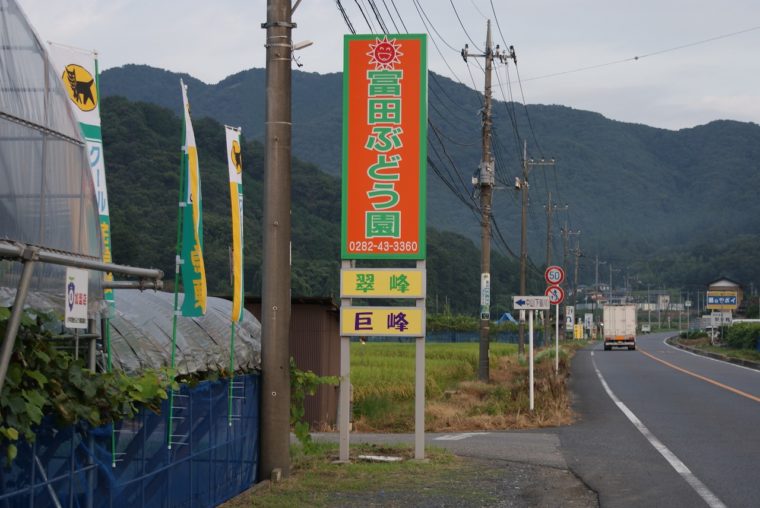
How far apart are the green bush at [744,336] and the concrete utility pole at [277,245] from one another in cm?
4796

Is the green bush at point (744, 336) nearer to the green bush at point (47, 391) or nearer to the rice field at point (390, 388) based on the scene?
the rice field at point (390, 388)

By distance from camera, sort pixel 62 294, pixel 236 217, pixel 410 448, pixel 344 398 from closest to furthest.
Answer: pixel 62 294, pixel 236 217, pixel 344 398, pixel 410 448

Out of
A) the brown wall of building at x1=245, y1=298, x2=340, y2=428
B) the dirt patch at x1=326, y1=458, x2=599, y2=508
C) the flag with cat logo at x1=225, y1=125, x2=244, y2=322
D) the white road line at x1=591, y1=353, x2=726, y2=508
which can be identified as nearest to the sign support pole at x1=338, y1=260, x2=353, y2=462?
the dirt patch at x1=326, y1=458, x2=599, y2=508

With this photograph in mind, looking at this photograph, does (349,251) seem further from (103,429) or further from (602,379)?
(602,379)

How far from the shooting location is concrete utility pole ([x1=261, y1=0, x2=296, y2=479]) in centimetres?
1129

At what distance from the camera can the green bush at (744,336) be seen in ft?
182

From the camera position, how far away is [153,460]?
8.09 meters

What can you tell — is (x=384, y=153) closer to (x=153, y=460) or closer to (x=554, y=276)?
(x=153, y=460)

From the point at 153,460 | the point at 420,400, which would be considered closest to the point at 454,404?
the point at 420,400

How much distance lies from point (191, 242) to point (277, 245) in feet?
10.3

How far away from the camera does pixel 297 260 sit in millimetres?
58531

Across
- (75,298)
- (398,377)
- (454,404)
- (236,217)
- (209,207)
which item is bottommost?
(454,404)

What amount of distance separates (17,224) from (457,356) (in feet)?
140

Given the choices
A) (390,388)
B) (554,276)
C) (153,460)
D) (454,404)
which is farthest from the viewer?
(554,276)
